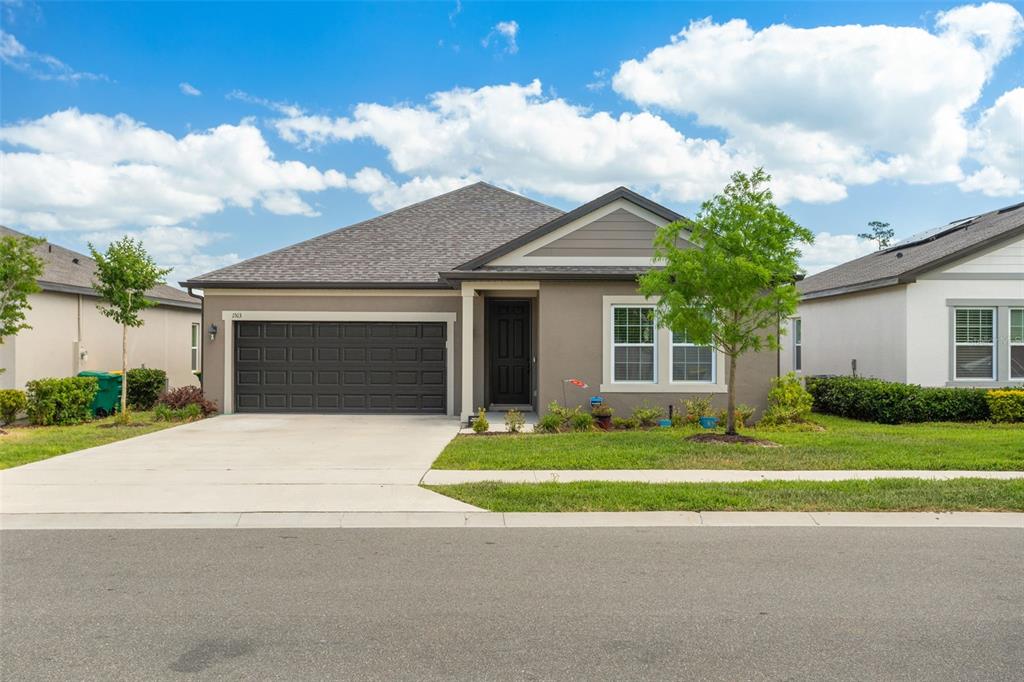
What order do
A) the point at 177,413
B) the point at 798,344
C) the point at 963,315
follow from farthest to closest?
the point at 798,344, the point at 963,315, the point at 177,413

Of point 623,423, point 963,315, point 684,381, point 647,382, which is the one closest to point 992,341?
point 963,315

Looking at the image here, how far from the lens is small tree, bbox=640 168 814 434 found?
463 inches

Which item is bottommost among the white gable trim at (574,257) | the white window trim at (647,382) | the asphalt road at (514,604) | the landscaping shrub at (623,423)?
the asphalt road at (514,604)

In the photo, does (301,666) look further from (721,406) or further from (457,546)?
(721,406)

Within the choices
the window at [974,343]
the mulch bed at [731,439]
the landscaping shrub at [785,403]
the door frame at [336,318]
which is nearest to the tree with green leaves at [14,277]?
the door frame at [336,318]

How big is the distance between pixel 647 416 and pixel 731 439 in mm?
2587

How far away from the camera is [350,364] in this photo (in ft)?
58.4

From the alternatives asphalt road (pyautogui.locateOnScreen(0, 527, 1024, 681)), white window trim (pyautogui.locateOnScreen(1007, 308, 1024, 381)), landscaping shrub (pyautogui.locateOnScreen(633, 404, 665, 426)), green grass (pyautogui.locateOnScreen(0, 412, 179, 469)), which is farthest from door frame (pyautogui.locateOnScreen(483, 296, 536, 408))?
white window trim (pyautogui.locateOnScreen(1007, 308, 1024, 381))

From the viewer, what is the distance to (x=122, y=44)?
16750mm

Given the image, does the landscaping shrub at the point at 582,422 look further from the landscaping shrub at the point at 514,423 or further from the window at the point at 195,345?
the window at the point at 195,345

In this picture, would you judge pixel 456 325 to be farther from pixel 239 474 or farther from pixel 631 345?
pixel 239 474

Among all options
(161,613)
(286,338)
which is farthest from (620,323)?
(161,613)

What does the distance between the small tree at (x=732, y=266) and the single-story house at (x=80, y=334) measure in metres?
13.7

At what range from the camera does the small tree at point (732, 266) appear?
11.8 metres
